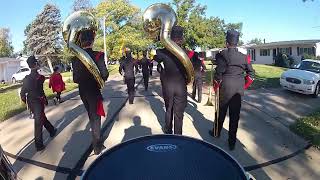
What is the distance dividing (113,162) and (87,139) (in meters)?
5.73

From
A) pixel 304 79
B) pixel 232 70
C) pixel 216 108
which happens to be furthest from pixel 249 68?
pixel 304 79

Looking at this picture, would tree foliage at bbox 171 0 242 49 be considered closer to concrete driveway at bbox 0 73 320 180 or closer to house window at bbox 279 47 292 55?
house window at bbox 279 47 292 55

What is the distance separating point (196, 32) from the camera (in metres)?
67.6

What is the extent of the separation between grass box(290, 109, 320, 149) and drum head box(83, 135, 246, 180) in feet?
18.2

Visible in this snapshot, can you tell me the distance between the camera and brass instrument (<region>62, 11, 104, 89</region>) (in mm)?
6090

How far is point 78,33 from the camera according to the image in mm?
6609

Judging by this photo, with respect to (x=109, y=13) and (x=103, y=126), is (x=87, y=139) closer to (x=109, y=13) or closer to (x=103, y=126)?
(x=103, y=126)

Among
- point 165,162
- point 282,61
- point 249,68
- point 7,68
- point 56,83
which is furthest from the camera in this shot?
point 7,68

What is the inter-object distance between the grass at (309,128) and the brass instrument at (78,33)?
4053 mm

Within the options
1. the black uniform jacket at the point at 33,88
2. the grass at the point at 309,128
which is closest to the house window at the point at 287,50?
the grass at the point at 309,128

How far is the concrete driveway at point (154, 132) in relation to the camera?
6.13m

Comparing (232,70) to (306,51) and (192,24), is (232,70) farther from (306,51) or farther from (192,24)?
(192,24)

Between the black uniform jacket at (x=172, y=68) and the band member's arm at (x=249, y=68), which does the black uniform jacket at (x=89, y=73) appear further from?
the band member's arm at (x=249, y=68)

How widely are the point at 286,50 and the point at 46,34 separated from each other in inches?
1603
